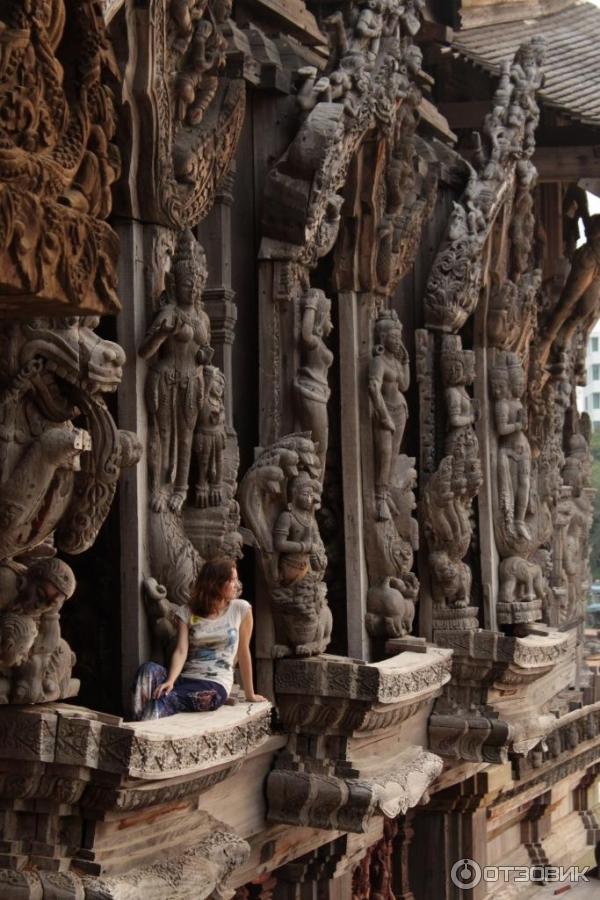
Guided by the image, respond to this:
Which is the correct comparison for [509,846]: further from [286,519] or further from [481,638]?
[286,519]

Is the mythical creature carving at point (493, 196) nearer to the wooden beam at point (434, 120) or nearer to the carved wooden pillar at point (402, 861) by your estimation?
the wooden beam at point (434, 120)

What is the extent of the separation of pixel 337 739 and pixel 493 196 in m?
4.00

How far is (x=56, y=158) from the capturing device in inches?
201

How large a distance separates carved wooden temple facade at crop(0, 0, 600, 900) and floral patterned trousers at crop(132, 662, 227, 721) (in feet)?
0.34

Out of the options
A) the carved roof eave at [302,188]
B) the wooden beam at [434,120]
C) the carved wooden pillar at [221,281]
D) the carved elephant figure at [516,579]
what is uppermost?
the wooden beam at [434,120]

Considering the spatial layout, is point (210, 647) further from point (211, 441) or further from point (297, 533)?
point (297, 533)

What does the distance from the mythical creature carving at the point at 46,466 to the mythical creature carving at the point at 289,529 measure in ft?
6.99

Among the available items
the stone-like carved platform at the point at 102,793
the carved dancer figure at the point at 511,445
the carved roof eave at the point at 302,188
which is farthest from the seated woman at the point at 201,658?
the carved dancer figure at the point at 511,445

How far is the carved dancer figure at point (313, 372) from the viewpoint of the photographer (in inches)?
361

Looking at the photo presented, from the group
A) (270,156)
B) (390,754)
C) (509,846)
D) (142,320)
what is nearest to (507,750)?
(390,754)

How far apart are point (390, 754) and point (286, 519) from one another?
1.88 metres

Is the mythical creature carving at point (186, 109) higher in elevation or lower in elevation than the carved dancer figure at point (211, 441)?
higher

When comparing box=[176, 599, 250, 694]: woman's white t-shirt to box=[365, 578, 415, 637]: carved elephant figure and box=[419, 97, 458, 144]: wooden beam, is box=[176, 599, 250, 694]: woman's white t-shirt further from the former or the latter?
box=[419, 97, 458, 144]: wooden beam

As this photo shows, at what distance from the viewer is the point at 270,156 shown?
30.5 ft
